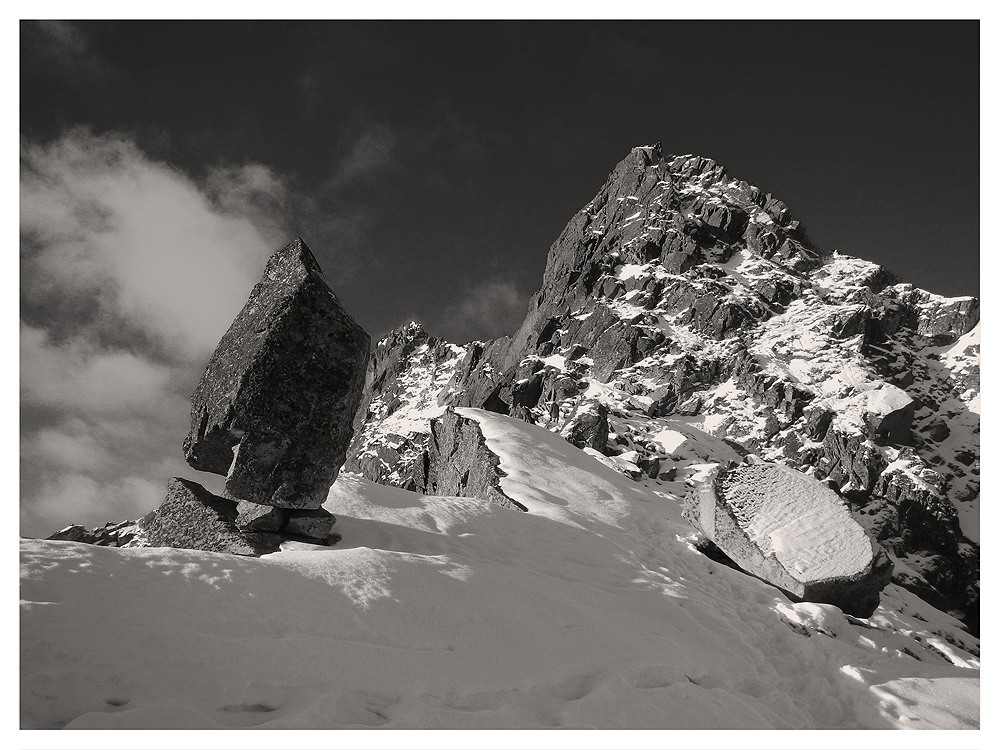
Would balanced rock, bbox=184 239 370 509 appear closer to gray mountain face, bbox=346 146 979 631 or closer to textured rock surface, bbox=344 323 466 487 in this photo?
gray mountain face, bbox=346 146 979 631

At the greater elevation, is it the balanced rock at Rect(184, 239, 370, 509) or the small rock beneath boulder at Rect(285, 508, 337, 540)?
the balanced rock at Rect(184, 239, 370, 509)

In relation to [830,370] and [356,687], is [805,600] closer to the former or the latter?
[356,687]

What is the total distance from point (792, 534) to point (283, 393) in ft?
34.0

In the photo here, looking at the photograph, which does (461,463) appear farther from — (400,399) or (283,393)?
(400,399)

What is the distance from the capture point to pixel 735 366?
71125 millimetres

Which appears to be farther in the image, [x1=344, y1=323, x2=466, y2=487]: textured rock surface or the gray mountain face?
[x1=344, y1=323, x2=466, y2=487]: textured rock surface

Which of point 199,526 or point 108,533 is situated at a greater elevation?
point 199,526

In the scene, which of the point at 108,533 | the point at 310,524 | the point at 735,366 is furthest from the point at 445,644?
the point at 735,366

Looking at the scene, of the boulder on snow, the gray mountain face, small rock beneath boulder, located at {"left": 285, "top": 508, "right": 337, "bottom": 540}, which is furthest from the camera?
the gray mountain face

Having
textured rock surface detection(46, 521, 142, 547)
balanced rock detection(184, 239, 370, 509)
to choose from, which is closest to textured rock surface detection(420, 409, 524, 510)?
balanced rock detection(184, 239, 370, 509)

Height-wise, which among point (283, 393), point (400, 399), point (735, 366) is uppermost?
point (735, 366)

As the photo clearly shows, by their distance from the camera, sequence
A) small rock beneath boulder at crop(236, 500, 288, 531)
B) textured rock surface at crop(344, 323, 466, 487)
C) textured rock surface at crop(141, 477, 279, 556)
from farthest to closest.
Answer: textured rock surface at crop(344, 323, 466, 487)
small rock beneath boulder at crop(236, 500, 288, 531)
textured rock surface at crop(141, 477, 279, 556)

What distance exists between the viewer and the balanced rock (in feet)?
26.8

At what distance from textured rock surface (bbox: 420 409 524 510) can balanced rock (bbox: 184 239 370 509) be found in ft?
19.7
